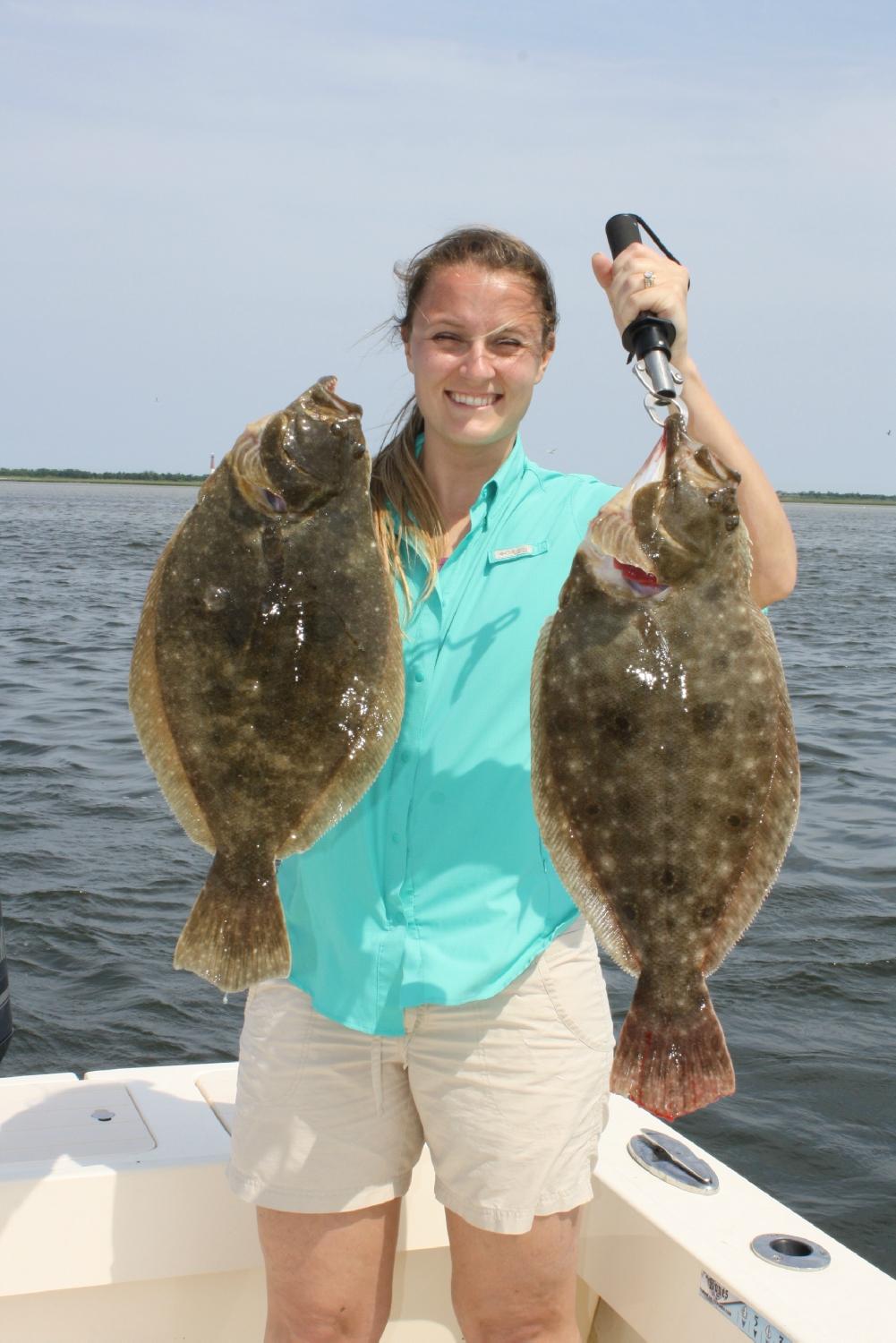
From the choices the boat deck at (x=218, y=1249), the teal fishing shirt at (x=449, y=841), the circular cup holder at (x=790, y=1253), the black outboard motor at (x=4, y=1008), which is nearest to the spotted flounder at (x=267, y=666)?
the teal fishing shirt at (x=449, y=841)

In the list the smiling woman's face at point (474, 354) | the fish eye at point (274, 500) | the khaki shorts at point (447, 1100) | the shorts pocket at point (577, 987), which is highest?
the smiling woman's face at point (474, 354)

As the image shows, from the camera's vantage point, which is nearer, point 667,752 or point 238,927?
point 667,752

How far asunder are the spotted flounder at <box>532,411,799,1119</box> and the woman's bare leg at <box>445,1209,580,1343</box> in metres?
0.60

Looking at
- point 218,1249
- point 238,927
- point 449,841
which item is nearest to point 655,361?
point 449,841

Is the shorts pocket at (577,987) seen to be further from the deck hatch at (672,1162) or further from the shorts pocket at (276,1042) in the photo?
the deck hatch at (672,1162)

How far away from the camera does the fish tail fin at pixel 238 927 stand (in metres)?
2.65

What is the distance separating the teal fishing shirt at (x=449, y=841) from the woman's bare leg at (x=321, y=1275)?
19.1 inches

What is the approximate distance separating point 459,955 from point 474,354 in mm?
1342

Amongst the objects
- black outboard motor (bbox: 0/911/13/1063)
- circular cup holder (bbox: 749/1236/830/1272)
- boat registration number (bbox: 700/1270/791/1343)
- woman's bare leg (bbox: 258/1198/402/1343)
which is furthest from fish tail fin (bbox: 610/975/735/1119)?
black outboard motor (bbox: 0/911/13/1063)

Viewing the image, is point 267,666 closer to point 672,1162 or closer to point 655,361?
point 655,361

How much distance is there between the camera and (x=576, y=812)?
2.59m

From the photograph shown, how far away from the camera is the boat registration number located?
10.4 ft

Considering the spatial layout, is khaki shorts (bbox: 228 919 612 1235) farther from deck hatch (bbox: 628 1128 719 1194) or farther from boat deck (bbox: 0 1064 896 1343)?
deck hatch (bbox: 628 1128 719 1194)

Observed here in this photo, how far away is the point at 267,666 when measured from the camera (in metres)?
2.59
